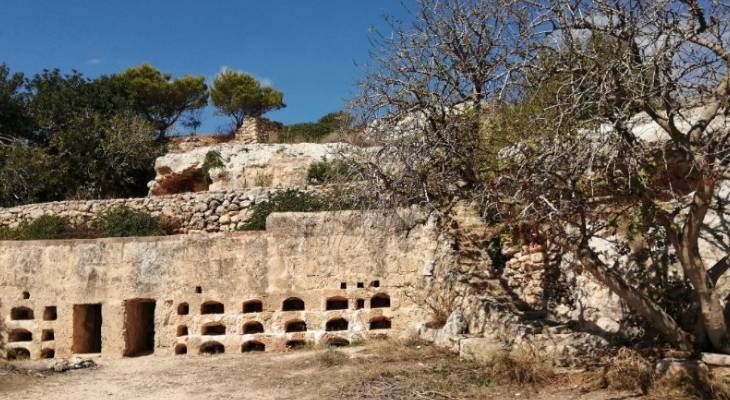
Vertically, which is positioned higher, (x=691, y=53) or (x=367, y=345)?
(x=691, y=53)

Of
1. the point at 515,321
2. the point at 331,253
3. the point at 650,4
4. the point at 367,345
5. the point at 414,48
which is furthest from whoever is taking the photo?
the point at 331,253

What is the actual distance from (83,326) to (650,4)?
1046 centimetres

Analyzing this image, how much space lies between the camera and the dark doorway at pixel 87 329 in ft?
38.3

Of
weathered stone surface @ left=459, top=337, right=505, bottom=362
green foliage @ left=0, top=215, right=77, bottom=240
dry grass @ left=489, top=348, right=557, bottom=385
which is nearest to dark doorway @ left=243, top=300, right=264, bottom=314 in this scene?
weathered stone surface @ left=459, top=337, right=505, bottom=362

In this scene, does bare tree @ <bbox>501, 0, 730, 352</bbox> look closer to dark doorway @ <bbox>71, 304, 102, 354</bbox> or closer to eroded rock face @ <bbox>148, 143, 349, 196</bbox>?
dark doorway @ <bbox>71, 304, 102, 354</bbox>

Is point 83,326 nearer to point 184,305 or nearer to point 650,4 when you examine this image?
point 184,305

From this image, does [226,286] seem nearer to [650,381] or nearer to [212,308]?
[212,308]

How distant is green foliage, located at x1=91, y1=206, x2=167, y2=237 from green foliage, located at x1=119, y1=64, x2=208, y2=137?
14666 mm

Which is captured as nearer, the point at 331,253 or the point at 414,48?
the point at 414,48

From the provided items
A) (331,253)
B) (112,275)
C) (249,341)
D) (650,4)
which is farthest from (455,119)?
(112,275)

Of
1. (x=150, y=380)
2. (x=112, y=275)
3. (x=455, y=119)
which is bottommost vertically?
(x=150, y=380)

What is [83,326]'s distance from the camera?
11961 millimetres

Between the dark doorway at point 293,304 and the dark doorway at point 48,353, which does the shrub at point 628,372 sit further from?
the dark doorway at point 48,353

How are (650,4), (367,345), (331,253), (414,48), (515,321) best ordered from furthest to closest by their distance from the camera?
(331,253), (367,345), (515,321), (414,48), (650,4)
